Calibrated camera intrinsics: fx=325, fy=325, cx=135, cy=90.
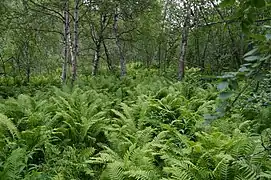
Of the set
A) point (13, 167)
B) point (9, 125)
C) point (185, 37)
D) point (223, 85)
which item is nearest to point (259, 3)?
point (223, 85)

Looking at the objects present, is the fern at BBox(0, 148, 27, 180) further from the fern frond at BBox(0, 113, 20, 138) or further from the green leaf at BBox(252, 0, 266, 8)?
the green leaf at BBox(252, 0, 266, 8)

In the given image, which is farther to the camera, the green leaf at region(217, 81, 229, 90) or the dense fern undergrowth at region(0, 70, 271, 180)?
the dense fern undergrowth at region(0, 70, 271, 180)

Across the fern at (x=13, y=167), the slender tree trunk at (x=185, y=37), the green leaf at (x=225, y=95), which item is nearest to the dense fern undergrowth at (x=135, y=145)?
the fern at (x=13, y=167)

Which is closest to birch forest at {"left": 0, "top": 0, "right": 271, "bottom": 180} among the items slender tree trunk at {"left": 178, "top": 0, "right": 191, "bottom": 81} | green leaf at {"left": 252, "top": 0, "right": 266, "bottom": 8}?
green leaf at {"left": 252, "top": 0, "right": 266, "bottom": 8}

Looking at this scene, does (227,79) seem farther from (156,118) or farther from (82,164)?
(156,118)

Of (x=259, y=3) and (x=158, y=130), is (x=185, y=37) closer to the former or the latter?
(x=158, y=130)

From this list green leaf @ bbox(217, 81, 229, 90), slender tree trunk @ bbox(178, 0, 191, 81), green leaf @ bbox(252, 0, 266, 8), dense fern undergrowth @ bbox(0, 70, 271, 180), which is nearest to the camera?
green leaf @ bbox(252, 0, 266, 8)

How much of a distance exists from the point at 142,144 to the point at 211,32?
1145cm

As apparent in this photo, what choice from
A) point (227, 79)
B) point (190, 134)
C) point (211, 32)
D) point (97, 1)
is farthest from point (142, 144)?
point (211, 32)

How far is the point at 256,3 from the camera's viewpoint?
2.94 ft

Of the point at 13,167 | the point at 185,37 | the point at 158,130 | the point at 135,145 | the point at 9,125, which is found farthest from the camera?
the point at 185,37

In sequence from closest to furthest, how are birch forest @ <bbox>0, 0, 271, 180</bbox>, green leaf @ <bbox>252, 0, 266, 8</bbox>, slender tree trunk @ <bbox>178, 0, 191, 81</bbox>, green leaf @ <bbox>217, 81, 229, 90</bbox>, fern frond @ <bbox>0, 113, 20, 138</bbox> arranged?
green leaf @ <bbox>252, 0, 266, 8</bbox>, green leaf @ <bbox>217, 81, 229, 90</bbox>, birch forest @ <bbox>0, 0, 271, 180</bbox>, fern frond @ <bbox>0, 113, 20, 138</bbox>, slender tree trunk @ <bbox>178, 0, 191, 81</bbox>

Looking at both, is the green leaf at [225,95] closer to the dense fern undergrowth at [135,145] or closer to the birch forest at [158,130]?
the birch forest at [158,130]

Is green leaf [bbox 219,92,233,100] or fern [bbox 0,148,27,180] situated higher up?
green leaf [bbox 219,92,233,100]
